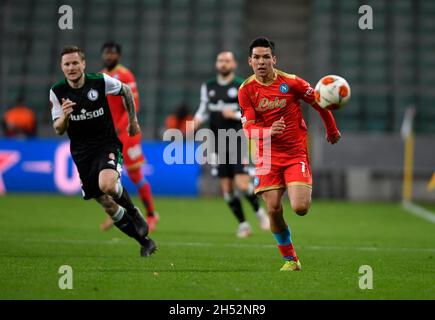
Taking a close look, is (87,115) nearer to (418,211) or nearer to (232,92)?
(232,92)

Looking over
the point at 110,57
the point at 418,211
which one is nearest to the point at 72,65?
the point at 110,57

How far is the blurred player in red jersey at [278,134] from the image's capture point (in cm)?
780

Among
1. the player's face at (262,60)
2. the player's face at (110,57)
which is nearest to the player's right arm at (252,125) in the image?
the player's face at (262,60)

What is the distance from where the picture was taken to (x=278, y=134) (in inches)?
309

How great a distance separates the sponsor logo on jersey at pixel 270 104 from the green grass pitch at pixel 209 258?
1474 millimetres

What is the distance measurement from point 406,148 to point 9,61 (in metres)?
10.9

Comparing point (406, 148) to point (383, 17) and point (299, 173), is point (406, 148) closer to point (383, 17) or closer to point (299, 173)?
point (383, 17)

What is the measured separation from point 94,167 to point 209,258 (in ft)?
4.82

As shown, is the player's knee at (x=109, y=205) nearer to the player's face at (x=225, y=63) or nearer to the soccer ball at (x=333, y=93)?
the soccer ball at (x=333, y=93)

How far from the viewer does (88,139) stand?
28.2 feet

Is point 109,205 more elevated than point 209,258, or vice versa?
point 109,205

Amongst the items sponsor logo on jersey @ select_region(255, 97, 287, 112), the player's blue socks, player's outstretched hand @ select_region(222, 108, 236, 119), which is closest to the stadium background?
the player's blue socks

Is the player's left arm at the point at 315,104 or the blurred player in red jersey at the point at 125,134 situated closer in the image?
the player's left arm at the point at 315,104

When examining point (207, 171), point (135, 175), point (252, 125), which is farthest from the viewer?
point (207, 171)
